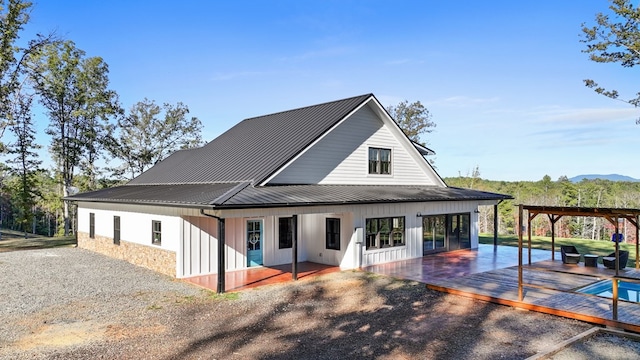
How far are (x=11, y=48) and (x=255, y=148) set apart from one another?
1519 centimetres

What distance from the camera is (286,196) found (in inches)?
476

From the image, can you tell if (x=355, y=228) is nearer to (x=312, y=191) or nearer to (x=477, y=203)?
(x=312, y=191)

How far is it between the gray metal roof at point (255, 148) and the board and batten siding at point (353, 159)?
0.48 meters

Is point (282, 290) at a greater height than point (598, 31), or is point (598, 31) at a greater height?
point (598, 31)

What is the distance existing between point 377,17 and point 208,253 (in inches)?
547

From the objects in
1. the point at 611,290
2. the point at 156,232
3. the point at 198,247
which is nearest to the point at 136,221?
the point at 156,232

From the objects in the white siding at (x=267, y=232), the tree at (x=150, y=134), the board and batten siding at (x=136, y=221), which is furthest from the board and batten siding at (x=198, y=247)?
the tree at (x=150, y=134)

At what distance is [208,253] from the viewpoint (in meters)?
12.9

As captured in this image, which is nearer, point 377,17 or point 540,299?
point 540,299

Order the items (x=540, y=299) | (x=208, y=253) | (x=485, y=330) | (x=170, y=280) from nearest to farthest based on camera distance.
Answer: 1. (x=485, y=330)
2. (x=540, y=299)
3. (x=170, y=280)
4. (x=208, y=253)

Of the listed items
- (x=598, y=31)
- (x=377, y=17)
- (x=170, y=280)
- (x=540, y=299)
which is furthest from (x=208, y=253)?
(x=598, y=31)

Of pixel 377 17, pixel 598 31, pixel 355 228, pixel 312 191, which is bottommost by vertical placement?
pixel 355 228

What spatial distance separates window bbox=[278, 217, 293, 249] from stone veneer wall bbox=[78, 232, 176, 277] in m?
3.82

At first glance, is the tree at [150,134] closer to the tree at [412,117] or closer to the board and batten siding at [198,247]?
the tree at [412,117]
